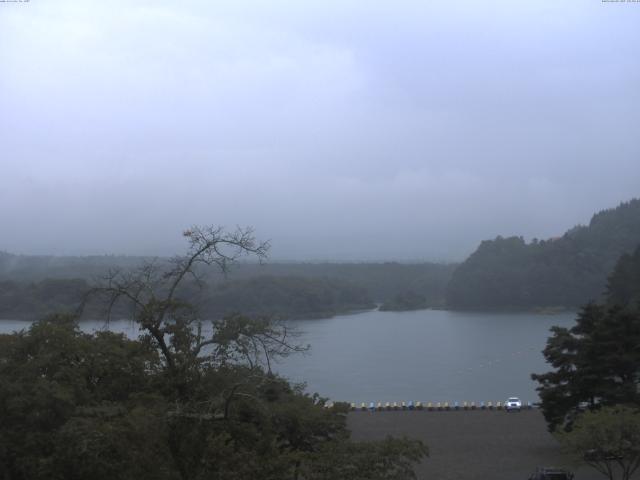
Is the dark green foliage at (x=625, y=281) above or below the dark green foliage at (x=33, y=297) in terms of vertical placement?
above

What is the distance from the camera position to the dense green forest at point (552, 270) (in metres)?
45.5

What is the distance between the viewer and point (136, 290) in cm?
487

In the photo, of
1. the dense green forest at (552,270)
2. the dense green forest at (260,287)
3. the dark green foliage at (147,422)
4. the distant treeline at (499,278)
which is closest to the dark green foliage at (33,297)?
the dense green forest at (260,287)

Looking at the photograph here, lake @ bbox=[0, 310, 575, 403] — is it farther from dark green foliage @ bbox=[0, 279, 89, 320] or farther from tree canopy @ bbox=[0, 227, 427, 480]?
tree canopy @ bbox=[0, 227, 427, 480]

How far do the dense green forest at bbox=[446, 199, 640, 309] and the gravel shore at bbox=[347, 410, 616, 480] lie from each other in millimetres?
31852

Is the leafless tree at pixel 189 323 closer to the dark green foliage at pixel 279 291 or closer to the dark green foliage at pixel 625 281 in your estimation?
the dark green foliage at pixel 279 291

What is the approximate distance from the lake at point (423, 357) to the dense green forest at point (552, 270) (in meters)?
2.35

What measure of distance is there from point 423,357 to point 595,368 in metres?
19.2

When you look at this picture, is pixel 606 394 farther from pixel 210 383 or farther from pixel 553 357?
pixel 210 383

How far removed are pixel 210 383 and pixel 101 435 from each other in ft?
2.65

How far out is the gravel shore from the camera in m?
10.0

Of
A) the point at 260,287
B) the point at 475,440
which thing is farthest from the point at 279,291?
the point at 475,440

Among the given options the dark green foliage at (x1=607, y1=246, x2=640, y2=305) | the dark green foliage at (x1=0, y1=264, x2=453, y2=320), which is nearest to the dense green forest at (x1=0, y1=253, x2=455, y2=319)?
the dark green foliage at (x1=0, y1=264, x2=453, y2=320)

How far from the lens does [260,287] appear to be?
122 ft
